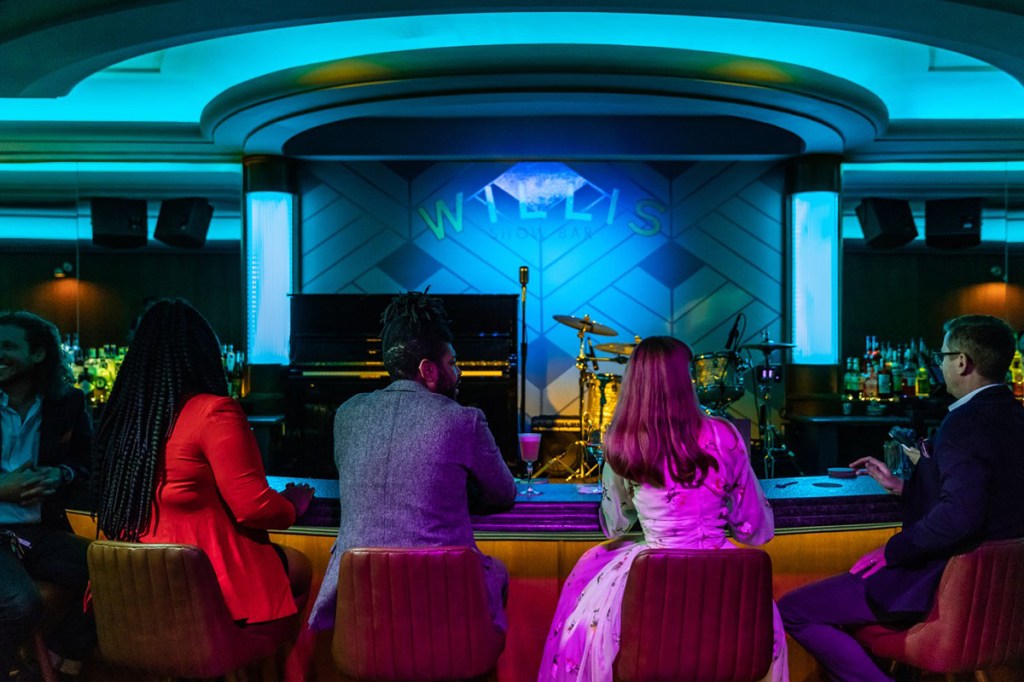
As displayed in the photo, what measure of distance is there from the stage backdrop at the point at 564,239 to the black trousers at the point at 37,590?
16.5 feet

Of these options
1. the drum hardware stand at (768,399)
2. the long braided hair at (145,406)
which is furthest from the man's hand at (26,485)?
the drum hardware stand at (768,399)

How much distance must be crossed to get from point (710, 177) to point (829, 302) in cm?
146

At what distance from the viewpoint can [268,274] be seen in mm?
7867

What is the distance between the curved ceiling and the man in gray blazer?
265cm

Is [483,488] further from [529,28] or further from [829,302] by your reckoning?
[829,302]

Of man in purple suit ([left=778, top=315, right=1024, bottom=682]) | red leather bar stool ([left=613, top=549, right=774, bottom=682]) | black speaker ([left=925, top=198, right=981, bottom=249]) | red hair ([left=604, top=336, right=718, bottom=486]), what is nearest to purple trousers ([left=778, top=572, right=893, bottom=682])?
man in purple suit ([left=778, top=315, right=1024, bottom=682])

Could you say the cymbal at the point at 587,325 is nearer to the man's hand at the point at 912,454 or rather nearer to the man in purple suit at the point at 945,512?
the man's hand at the point at 912,454

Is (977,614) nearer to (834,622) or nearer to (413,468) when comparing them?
(834,622)

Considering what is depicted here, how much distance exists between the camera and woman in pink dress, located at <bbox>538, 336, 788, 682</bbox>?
2.52 m

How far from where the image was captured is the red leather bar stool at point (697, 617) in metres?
2.29

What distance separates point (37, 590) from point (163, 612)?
0.92m

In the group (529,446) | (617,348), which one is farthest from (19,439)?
(617,348)

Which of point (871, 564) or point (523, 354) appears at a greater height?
point (523, 354)

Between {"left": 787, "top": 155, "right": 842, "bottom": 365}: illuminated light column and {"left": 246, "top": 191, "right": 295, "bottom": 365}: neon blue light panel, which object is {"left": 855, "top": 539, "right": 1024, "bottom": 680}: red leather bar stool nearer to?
{"left": 787, "top": 155, "right": 842, "bottom": 365}: illuminated light column
